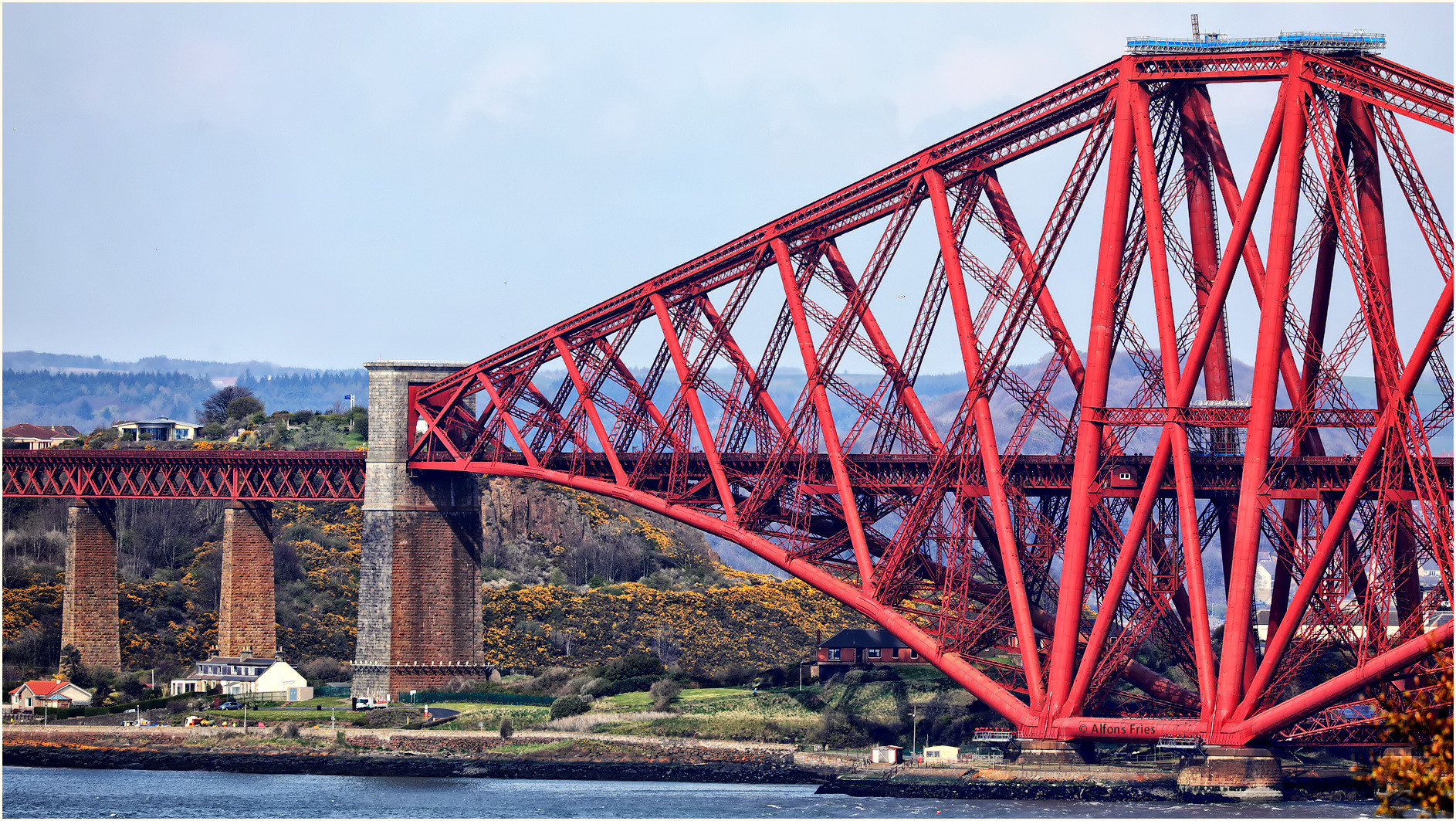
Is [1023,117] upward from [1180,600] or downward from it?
upward

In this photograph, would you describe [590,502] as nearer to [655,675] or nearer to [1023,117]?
[655,675]

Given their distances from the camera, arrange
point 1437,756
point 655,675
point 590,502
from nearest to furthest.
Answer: point 1437,756, point 655,675, point 590,502

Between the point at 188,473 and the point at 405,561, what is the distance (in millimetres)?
18926

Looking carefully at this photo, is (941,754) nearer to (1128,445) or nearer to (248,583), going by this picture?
(1128,445)

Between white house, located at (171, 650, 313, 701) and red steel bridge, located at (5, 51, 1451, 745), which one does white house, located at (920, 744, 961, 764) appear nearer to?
red steel bridge, located at (5, 51, 1451, 745)

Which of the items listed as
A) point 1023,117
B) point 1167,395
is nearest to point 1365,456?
point 1167,395

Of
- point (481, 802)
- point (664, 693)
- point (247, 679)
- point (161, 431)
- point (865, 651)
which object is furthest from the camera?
point (161, 431)

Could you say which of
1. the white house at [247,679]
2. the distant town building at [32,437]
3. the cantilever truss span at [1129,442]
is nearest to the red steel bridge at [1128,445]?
the cantilever truss span at [1129,442]

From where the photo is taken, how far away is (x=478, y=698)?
362 feet

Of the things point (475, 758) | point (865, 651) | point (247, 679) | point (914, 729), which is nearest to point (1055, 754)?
point (914, 729)

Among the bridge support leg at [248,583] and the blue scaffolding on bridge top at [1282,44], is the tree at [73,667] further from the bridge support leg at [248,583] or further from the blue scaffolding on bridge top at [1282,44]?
the blue scaffolding on bridge top at [1282,44]

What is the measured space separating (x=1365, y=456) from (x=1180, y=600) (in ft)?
51.8

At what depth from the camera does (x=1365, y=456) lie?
6556cm

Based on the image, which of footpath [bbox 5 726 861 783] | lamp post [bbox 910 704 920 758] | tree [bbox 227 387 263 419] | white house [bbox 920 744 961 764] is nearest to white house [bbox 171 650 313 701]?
footpath [bbox 5 726 861 783]
